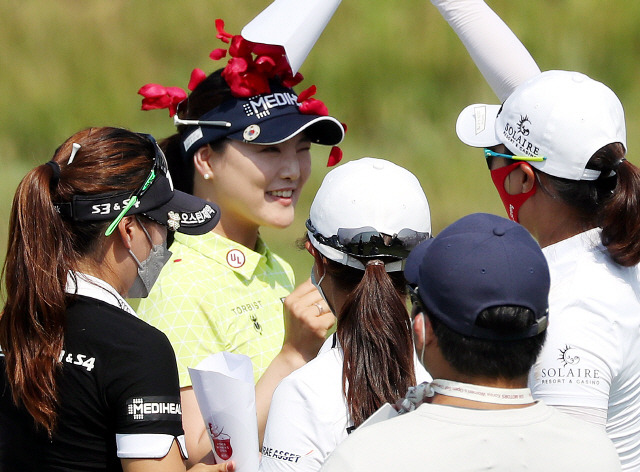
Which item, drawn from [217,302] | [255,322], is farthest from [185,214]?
[255,322]

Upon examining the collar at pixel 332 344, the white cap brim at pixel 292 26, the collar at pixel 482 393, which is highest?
the white cap brim at pixel 292 26

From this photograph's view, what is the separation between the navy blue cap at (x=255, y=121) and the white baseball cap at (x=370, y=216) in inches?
33.1

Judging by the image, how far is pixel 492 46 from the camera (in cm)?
294

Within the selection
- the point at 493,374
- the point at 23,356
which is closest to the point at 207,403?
the point at 23,356

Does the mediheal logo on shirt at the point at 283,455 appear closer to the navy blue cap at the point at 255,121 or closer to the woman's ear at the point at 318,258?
A: the woman's ear at the point at 318,258

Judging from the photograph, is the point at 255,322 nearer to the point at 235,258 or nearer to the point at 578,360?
the point at 235,258

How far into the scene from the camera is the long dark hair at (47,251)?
183 cm

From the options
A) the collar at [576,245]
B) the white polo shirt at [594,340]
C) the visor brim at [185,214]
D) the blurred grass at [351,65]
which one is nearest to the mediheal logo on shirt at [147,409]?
the visor brim at [185,214]

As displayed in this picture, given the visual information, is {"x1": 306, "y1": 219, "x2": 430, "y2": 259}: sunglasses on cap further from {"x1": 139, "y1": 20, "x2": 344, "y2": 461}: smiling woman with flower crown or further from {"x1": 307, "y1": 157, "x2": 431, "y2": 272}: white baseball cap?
{"x1": 139, "y1": 20, "x2": 344, "y2": 461}: smiling woman with flower crown

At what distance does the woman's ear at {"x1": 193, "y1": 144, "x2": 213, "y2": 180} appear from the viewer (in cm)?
297

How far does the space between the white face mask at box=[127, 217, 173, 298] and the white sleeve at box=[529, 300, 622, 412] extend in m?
0.97

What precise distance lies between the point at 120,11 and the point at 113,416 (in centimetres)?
838

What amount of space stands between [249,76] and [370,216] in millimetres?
1102

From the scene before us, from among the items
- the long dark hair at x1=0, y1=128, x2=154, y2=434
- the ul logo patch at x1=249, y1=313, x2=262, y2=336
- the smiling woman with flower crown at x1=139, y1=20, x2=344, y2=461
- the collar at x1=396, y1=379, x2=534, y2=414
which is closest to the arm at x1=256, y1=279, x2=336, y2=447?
the smiling woman with flower crown at x1=139, y1=20, x2=344, y2=461
